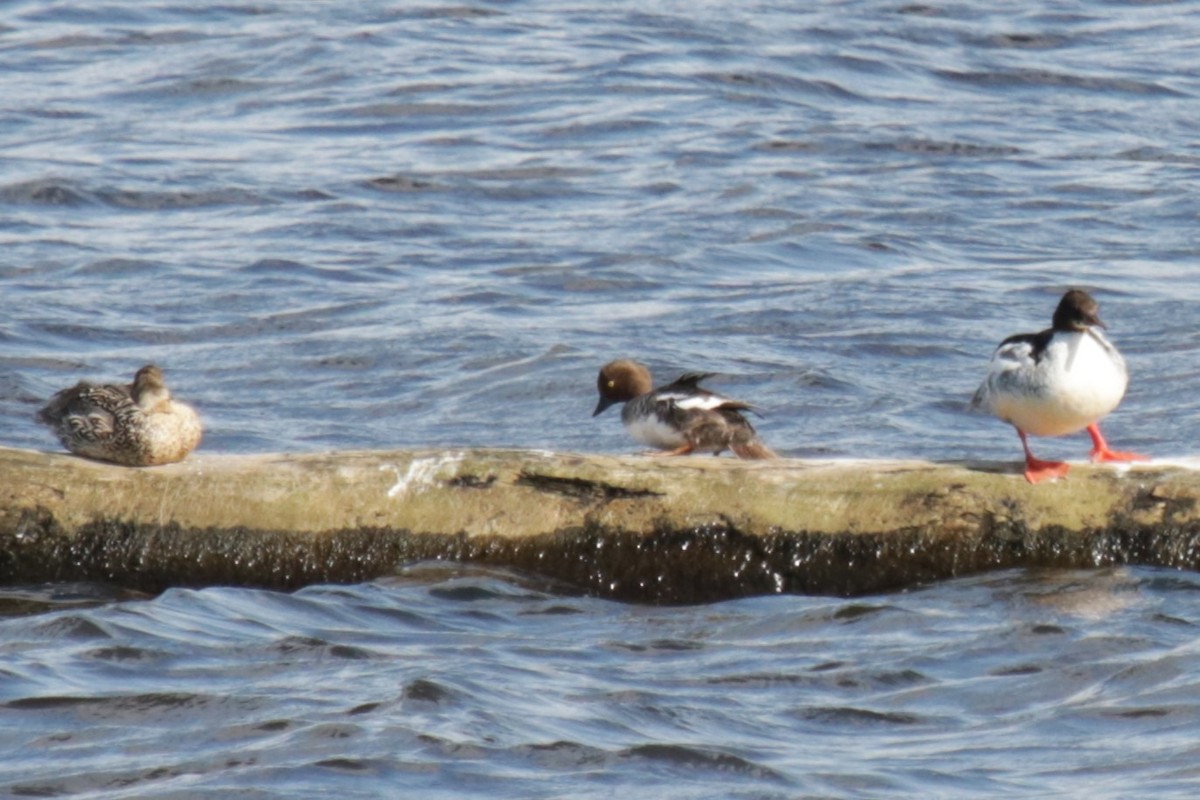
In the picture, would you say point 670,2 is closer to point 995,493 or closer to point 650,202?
point 650,202

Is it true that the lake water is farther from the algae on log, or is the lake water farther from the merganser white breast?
the merganser white breast

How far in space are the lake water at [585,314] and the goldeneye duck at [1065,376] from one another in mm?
799

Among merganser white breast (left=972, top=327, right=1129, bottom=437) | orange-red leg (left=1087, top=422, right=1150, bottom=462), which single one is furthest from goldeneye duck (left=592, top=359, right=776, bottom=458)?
orange-red leg (left=1087, top=422, right=1150, bottom=462)

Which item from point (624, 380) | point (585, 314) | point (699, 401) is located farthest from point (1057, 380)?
point (585, 314)

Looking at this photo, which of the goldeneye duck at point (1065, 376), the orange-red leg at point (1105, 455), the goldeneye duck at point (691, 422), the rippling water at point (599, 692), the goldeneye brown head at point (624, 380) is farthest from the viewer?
the goldeneye brown head at point (624, 380)

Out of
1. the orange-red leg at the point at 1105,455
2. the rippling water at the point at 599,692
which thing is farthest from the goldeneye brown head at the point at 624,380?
the rippling water at the point at 599,692

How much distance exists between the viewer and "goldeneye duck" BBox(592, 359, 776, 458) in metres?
8.56

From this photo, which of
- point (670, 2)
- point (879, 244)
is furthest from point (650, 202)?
point (670, 2)

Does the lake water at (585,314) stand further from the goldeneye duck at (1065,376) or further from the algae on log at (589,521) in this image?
the goldeneye duck at (1065,376)

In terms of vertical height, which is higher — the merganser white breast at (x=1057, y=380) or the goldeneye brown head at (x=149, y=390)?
the merganser white breast at (x=1057, y=380)

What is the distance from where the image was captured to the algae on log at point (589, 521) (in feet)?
23.4

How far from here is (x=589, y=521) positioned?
7191 mm

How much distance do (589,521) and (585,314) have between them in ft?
20.8

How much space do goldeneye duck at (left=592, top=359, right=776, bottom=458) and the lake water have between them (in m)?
1.50
